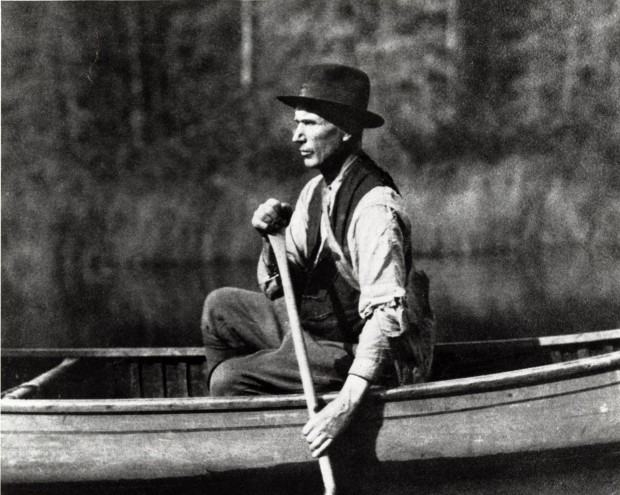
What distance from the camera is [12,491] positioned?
2275 millimetres

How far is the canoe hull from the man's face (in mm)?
740

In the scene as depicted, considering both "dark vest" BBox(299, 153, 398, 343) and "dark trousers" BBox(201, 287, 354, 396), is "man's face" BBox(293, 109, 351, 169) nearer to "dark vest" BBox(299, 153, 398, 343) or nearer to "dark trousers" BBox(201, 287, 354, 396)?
"dark vest" BBox(299, 153, 398, 343)

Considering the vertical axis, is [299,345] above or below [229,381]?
above

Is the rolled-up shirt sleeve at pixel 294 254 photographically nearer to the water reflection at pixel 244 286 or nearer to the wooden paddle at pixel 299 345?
the wooden paddle at pixel 299 345

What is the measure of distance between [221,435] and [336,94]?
41.2 inches

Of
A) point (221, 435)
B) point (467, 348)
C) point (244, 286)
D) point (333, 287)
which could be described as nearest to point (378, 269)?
point (333, 287)

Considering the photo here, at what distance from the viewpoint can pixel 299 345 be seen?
→ 88.3 inches

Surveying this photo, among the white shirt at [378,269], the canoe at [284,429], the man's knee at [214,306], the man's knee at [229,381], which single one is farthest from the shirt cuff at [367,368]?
the man's knee at [214,306]

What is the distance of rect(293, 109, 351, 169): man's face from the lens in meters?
2.34

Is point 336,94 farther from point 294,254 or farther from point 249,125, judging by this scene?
point 249,125

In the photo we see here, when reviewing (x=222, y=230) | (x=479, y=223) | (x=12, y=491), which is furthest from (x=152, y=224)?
(x=12, y=491)

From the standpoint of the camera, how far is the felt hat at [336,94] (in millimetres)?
2303

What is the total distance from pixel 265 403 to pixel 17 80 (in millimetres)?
6637

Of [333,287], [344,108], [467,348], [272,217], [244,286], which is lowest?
[244,286]
